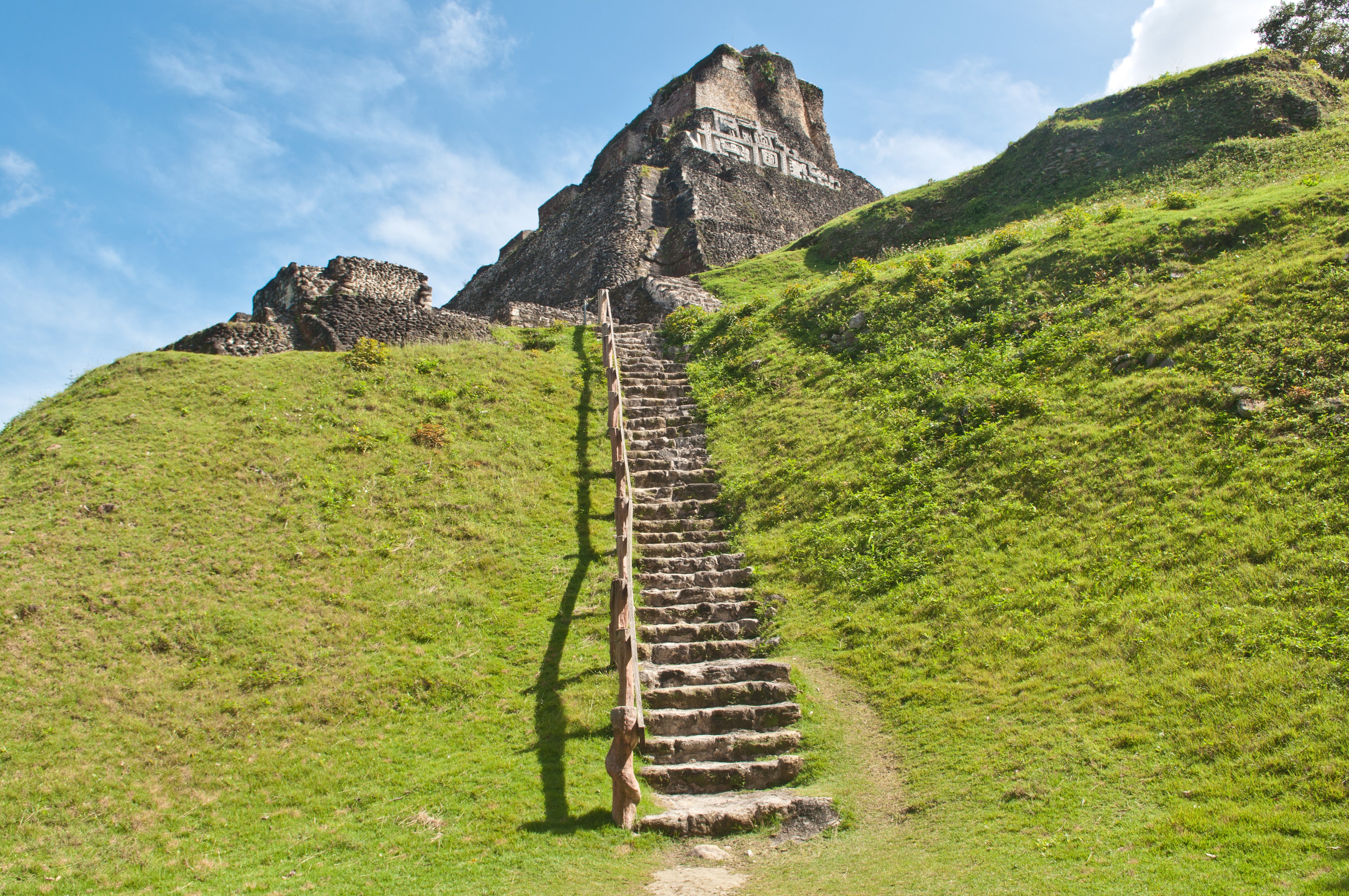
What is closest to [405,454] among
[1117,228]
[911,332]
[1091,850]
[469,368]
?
[469,368]

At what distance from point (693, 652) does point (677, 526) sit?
306 cm

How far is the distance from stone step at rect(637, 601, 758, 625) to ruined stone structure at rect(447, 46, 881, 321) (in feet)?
44.1

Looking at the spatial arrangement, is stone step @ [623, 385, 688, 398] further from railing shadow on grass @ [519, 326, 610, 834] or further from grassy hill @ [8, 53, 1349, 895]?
railing shadow on grass @ [519, 326, 610, 834]

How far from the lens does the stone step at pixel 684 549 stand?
10.7 m

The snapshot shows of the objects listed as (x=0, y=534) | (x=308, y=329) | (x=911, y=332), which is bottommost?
(x=0, y=534)

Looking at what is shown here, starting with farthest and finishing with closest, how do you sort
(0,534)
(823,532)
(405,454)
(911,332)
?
(911,332) → (405,454) → (823,532) → (0,534)

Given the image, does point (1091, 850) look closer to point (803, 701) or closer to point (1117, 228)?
point (803, 701)

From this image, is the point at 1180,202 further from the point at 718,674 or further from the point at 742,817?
the point at 742,817

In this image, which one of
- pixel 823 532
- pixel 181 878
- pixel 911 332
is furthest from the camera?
pixel 911 332

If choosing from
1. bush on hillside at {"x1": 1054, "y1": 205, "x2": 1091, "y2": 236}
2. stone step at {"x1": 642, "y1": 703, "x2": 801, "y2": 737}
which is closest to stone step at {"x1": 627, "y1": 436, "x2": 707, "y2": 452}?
stone step at {"x1": 642, "y1": 703, "x2": 801, "y2": 737}

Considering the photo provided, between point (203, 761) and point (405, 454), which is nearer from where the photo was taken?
point (203, 761)

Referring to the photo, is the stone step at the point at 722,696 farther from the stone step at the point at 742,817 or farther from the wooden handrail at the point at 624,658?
the stone step at the point at 742,817

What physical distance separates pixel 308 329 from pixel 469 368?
4594 mm

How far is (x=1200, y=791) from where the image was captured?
16.6 feet
